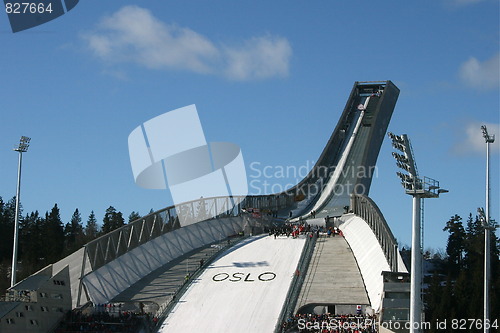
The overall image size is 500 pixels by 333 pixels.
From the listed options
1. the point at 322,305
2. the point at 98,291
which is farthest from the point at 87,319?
the point at 322,305

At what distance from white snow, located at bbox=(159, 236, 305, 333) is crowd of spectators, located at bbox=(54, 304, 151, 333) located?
1.12 meters

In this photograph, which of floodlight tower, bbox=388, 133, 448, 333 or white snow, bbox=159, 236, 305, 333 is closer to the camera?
floodlight tower, bbox=388, 133, 448, 333

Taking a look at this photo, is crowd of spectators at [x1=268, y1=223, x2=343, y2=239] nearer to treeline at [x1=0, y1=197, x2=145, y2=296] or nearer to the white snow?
the white snow

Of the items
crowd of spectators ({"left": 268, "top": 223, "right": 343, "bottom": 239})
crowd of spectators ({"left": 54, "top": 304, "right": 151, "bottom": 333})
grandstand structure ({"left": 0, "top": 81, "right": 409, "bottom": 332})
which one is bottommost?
crowd of spectators ({"left": 54, "top": 304, "right": 151, "bottom": 333})

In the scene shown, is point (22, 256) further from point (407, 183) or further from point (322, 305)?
point (407, 183)

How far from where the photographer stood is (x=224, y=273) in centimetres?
3991

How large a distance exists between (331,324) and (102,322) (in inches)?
377

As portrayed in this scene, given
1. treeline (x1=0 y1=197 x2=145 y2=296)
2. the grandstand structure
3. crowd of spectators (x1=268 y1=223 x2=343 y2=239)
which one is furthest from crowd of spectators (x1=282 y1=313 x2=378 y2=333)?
treeline (x1=0 y1=197 x2=145 y2=296)

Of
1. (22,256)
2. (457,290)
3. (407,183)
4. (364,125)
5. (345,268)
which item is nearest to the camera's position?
(407,183)

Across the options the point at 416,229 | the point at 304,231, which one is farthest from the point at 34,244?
the point at 416,229

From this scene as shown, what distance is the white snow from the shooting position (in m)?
33.0

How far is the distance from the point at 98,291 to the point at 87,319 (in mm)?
3292

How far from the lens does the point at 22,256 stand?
6556 centimetres

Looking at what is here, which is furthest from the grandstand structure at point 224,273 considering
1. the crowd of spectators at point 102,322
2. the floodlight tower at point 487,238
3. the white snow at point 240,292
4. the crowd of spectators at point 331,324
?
the floodlight tower at point 487,238
